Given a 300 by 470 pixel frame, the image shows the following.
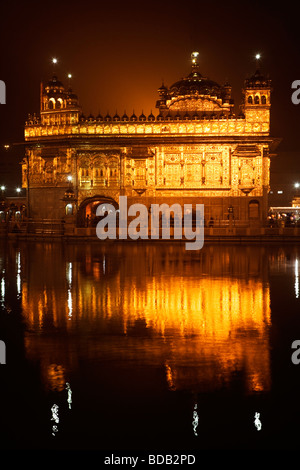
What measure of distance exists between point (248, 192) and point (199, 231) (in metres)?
6.84

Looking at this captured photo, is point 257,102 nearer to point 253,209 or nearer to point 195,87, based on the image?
point 195,87

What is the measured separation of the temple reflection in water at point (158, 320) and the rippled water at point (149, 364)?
0.9 inches

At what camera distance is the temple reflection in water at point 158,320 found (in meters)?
6.31

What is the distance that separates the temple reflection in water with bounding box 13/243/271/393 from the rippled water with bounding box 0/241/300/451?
0.08 ft

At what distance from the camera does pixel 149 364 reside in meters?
6.39

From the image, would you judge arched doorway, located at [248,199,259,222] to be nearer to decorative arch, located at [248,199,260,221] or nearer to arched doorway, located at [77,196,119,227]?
decorative arch, located at [248,199,260,221]

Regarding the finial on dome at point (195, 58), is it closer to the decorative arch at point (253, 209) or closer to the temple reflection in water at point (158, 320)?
the decorative arch at point (253, 209)

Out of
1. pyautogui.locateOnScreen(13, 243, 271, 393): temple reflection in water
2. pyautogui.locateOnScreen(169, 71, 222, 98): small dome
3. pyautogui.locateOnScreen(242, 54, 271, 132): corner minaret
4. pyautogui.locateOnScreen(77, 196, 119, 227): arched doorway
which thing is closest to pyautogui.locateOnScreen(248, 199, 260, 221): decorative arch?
pyautogui.locateOnScreen(242, 54, 271, 132): corner minaret

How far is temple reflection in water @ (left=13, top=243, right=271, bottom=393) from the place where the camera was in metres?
6.31

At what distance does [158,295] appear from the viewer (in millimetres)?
11203

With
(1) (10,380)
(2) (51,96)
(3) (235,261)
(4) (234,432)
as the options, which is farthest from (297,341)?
(2) (51,96)

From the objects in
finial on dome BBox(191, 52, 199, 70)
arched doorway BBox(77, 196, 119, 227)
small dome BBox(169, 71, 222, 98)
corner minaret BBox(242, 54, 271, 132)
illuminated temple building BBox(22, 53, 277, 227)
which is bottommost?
arched doorway BBox(77, 196, 119, 227)

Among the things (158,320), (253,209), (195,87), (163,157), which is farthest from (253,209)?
(158,320)
